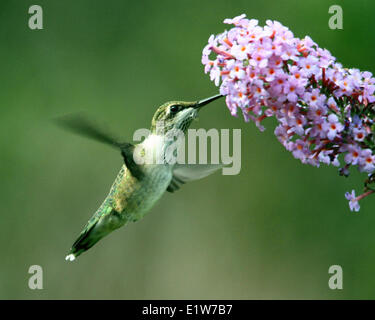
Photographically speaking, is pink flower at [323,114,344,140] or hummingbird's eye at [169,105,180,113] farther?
hummingbird's eye at [169,105,180,113]

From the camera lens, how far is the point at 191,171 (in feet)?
10.4

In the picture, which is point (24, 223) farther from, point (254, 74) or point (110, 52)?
point (254, 74)

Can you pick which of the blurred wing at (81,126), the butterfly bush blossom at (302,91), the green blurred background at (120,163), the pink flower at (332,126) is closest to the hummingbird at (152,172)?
the blurred wing at (81,126)

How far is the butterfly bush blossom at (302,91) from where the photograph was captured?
2.48 metres

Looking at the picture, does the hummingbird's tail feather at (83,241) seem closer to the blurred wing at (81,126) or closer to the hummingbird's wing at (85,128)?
the hummingbird's wing at (85,128)

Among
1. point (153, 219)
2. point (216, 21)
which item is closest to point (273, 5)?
point (216, 21)

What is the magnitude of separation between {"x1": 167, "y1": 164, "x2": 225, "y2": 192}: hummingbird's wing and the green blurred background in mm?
2665

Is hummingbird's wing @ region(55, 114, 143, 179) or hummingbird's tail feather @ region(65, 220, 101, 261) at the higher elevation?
hummingbird's wing @ region(55, 114, 143, 179)

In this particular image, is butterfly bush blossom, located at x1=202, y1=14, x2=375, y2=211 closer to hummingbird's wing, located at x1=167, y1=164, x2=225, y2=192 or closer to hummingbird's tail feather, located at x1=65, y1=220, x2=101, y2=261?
hummingbird's wing, located at x1=167, y1=164, x2=225, y2=192

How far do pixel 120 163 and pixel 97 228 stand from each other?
268 centimetres

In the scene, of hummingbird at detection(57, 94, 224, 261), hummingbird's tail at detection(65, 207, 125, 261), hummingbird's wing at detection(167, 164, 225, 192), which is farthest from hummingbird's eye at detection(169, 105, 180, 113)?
hummingbird's tail at detection(65, 207, 125, 261)

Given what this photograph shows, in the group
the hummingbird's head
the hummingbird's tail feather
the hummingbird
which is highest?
the hummingbird's head

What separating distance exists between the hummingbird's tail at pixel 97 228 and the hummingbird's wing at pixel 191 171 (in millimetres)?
456

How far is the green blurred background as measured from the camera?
5723 millimetres
